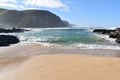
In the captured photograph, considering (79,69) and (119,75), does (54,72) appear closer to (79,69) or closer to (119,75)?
(79,69)

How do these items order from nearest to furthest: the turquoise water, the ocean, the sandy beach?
1. the sandy beach
2. the ocean
3. the turquoise water

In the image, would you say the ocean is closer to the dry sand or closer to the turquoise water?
the turquoise water

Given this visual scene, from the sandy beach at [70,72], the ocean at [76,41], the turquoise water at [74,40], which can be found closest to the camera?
the sandy beach at [70,72]

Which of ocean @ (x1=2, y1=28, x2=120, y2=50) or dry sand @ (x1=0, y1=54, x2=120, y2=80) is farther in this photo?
ocean @ (x1=2, y1=28, x2=120, y2=50)

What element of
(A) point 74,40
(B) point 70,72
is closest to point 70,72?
(B) point 70,72

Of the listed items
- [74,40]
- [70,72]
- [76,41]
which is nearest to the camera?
[70,72]

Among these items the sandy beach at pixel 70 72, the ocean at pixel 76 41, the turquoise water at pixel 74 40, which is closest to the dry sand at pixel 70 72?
the sandy beach at pixel 70 72

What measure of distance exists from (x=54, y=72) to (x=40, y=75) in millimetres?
729

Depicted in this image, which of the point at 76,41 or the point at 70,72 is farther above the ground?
the point at 70,72

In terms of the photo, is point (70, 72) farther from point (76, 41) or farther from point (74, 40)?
point (74, 40)

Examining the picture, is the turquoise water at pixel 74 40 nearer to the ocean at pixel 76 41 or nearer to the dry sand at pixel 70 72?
the ocean at pixel 76 41

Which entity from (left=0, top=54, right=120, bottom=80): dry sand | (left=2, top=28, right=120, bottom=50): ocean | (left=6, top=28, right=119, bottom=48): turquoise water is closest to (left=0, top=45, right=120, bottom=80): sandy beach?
→ (left=0, top=54, right=120, bottom=80): dry sand

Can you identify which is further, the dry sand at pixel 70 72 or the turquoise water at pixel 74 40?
the turquoise water at pixel 74 40

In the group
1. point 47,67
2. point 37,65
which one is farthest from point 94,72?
point 37,65
